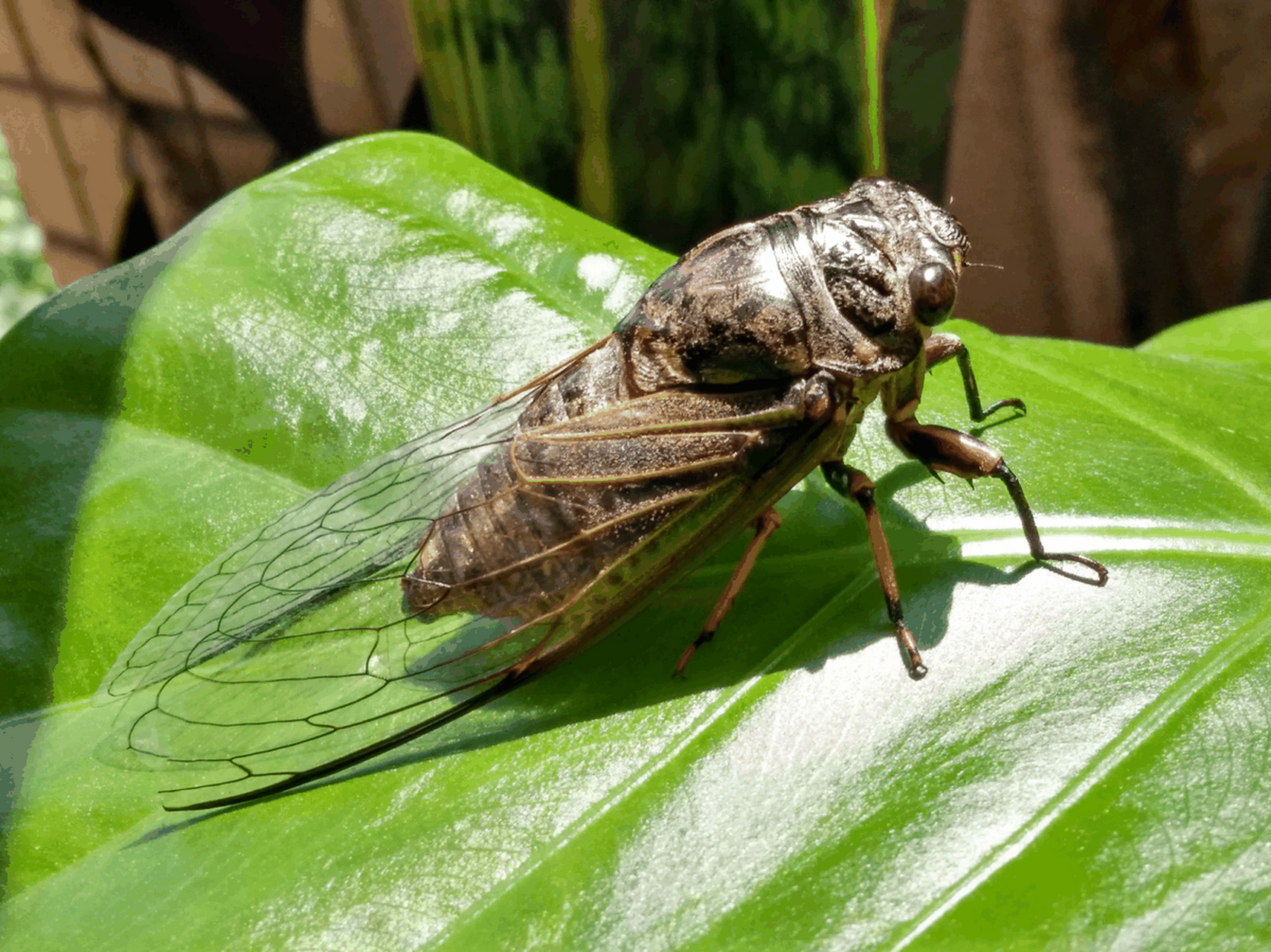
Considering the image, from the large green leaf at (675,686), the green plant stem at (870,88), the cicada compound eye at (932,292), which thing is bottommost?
the large green leaf at (675,686)

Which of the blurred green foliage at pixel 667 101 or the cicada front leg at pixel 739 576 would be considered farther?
the blurred green foliage at pixel 667 101

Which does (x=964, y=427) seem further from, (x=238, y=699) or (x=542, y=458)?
(x=238, y=699)

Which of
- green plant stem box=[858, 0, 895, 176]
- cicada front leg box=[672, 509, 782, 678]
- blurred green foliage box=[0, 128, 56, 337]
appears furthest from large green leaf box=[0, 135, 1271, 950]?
blurred green foliage box=[0, 128, 56, 337]

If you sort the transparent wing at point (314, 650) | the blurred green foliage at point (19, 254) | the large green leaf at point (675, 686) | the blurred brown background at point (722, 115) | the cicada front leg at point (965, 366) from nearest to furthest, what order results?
the large green leaf at point (675, 686), the transparent wing at point (314, 650), the cicada front leg at point (965, 366), the blurred brown background at point (722, 115), the blurred green foliage at point (19, 254)

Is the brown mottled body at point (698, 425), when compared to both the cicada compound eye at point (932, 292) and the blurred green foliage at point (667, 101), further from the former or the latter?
the blurred green foliage at point (667, 101)

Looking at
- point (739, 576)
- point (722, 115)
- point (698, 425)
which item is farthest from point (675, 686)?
point (722, 115)

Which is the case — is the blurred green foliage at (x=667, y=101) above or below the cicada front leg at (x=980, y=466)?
above

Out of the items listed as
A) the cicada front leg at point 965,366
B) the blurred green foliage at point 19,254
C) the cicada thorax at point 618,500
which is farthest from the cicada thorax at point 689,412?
the blurred green foliage at point 19,254

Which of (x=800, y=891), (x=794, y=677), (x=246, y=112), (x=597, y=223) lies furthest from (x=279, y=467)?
(x=246, y=112)

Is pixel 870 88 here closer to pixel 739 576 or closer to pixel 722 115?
pixel 722 115
